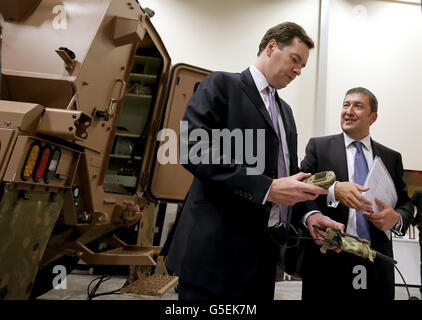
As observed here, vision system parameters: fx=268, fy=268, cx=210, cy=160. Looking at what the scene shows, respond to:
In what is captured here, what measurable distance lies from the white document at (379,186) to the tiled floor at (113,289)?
1.76 metres

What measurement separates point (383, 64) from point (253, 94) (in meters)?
3.52

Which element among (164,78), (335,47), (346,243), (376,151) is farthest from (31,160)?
(335,47)

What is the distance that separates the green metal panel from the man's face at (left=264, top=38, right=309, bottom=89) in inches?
44.6

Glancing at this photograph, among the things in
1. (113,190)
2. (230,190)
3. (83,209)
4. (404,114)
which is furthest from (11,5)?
(404,114)

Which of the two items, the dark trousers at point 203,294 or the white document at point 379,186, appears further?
the white document at point 379,186

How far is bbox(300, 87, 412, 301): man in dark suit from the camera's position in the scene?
1159mm

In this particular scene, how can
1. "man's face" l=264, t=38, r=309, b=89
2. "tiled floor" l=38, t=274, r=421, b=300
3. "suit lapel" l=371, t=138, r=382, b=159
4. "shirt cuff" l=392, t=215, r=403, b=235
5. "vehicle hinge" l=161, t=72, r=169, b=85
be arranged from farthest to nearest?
"vehicle hinge" l=161, t=72, r=169, b=85 → "tiled floor" l=38, t=274, r=421, b=300 → "suit lapel" l=371, t=138, r=382, b=159 → "shirt cuff" l=392, t=215, r=403, b=235 → "man's face" l=264, t=38, r=309, b=89

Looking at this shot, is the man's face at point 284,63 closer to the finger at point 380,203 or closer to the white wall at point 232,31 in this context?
the finger at point 380,203

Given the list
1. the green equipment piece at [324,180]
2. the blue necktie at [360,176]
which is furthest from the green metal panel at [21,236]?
the blue necktie at [360,176]

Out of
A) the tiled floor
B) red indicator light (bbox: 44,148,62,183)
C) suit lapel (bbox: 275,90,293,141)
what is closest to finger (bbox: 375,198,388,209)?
suit lapel (bbox: 275,90,293,141)

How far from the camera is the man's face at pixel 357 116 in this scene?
1372mm

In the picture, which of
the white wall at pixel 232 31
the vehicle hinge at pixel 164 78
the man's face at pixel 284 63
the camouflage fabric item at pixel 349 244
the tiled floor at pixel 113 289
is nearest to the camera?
the camouflage fabric item at pixel 349 244

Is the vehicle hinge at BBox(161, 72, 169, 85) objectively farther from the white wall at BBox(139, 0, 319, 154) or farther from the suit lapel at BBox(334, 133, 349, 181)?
the suit lapel at BBox(334, 133, 349, 181)

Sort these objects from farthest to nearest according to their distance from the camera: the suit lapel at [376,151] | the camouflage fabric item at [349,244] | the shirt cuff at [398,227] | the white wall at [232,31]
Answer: the white wall at [232,31] < the suit lapel at [376,151] < the shirt cuff at [398,227] < the camouflage fabric item at [349,244]
